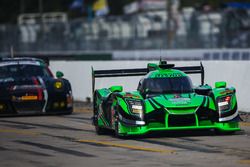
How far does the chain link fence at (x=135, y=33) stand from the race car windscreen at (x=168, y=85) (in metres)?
25.3

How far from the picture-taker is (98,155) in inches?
468

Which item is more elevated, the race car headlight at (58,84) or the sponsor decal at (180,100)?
the sponsor decal at (180,100)

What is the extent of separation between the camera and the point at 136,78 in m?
23.8

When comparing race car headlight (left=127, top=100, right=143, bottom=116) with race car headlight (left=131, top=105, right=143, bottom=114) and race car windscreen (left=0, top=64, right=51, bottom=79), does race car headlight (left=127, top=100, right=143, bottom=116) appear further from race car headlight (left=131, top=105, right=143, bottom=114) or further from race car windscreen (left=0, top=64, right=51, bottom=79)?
race car windscreen (left=0, top=64, right=51, bottom=79)

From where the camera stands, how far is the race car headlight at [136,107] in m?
13.8

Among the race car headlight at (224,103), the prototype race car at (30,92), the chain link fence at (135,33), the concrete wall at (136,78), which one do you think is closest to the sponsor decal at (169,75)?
the race car headlight at (224,103)

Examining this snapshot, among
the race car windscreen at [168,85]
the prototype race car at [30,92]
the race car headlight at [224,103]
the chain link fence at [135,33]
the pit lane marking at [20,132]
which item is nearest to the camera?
the race car headlight at [224,103]

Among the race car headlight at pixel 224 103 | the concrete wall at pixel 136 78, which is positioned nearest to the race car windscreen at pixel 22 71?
the concrete wall at pixel 136 78

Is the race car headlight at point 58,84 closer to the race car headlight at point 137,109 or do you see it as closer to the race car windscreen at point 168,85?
the race car windscreen at point 168,85

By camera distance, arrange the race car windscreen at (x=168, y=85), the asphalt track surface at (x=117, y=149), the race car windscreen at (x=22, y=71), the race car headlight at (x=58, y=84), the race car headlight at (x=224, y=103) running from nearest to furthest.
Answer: the asphalt track surface at (x=117, y=149)
the race car headlight at (x=224, y=103)
the race car windscreen at (x=168, y=85)
the race car headlight at (x=58, y=84)
the race car windscreen at (x=22, y=71)

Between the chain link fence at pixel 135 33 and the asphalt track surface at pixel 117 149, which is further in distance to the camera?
the chain link fence at pixel 135 33

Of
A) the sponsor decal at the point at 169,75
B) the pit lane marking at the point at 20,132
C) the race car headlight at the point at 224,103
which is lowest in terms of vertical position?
the pit lane marking at the point at 20,132

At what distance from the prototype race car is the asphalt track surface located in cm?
372

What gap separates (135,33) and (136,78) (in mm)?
19889
